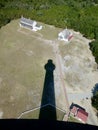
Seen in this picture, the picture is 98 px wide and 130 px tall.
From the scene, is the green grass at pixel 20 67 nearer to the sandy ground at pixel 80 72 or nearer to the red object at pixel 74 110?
the sandy ground at pixel 80 72

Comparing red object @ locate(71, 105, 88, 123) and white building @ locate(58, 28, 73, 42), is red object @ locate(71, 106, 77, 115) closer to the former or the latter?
red object @ locate(71, 105, 88, 123)

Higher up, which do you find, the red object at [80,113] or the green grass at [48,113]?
the red object at [80,113]

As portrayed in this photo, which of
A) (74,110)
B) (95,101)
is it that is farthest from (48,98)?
(95,101)

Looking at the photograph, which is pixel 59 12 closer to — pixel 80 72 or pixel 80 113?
pixel 80 72

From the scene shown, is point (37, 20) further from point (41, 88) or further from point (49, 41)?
point (41, 88)

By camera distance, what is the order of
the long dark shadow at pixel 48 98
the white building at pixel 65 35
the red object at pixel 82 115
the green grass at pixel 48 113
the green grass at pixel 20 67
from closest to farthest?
1. the red object at pixel 82 115
2. the green grass at pixel 48 113
3. the long dark shadow at pixel 48 98
4. the green grass at pixel 20 67
5. the white building at pixel 65 35

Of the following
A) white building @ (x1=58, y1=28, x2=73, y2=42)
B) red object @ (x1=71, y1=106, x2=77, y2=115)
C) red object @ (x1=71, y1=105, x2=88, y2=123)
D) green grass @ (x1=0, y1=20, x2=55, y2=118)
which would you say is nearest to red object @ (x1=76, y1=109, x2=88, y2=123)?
red object @ (x1=71, y1=105, x2=88, y2=123)

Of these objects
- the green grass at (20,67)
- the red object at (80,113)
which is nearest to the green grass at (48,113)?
the green grass at (20,67)
